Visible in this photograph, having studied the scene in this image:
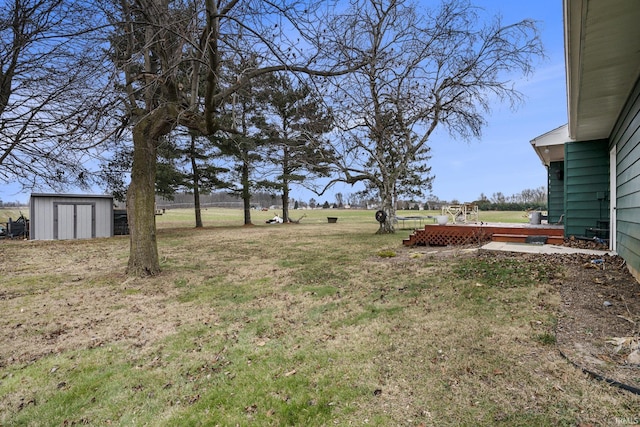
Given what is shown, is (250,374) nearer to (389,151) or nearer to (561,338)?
(561,338)

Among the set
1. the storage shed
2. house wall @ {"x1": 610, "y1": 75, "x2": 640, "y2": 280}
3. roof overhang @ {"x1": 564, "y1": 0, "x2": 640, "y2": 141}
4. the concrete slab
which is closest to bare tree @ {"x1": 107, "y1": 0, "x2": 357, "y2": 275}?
roof overhang @ {"x1": 564, "y1": 0, "x2": 640, "y2": 141}

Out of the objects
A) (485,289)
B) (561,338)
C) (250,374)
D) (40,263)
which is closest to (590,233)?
(485,289)

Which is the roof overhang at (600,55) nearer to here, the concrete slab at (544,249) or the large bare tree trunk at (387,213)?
the concrete slab at (544,249)

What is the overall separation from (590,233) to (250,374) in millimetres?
8093

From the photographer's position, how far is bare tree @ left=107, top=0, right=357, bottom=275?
4449 millimetres

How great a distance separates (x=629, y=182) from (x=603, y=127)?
2.21m

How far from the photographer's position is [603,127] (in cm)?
653

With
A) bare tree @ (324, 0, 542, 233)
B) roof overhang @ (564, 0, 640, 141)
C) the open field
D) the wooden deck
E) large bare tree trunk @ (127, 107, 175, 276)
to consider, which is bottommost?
the open field

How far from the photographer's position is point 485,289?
4512 millimetres

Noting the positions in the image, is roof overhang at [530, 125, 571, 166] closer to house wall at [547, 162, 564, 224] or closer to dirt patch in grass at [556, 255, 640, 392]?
house wall at [547, 162, 564, 224]

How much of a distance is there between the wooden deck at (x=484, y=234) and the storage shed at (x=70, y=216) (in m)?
13.5

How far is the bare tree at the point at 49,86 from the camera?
16.1ft

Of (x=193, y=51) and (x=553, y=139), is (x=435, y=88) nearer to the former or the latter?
(x=553, y=139)

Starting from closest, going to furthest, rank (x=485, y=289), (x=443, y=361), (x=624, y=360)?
(x=624, y=360) → (x=443, y=361) → (x=485, y=289)
